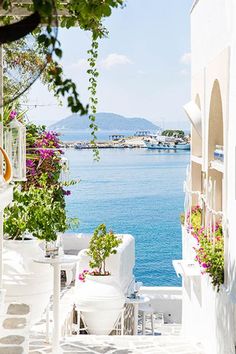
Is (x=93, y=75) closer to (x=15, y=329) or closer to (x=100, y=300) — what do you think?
(x=15, y=329)

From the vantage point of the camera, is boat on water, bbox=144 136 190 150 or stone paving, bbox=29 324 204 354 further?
boat on water, bbox=144 136 190 150

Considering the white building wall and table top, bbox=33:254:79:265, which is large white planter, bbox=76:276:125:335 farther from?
table top, bbox=33:254:79:265

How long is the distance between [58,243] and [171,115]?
7465 centimetres

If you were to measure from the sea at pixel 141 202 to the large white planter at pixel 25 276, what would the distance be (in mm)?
29367

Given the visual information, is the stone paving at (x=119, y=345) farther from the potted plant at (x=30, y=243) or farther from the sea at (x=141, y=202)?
the sea at (x=141, y=202)

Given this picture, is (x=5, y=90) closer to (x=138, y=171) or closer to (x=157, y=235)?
(x=157, y=235)

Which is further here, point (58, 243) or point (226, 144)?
point (58, 243)

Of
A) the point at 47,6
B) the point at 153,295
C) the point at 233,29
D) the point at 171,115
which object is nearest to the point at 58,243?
the point at 233,29

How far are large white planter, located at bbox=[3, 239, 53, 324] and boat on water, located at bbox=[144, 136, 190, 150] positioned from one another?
169 feet

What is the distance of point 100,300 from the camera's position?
7.84 metres

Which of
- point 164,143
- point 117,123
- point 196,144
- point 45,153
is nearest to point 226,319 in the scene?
point 196,144

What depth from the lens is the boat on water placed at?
59.0 meters

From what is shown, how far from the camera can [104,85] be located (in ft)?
270

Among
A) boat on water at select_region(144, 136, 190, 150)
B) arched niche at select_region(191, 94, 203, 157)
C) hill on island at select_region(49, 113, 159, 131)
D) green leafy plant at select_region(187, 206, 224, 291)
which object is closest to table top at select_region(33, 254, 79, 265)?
green leafy plant at select_region(187, 206, 224, 291)
